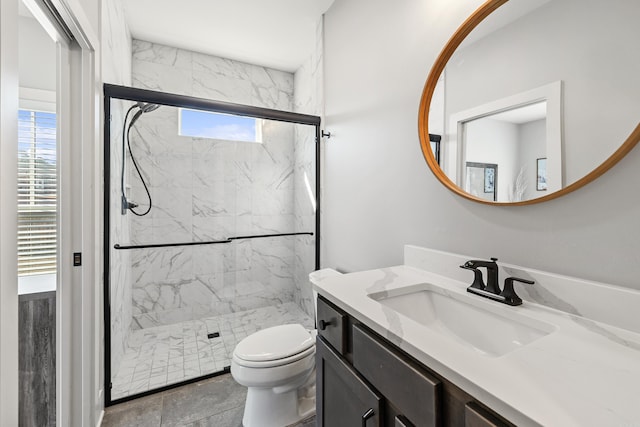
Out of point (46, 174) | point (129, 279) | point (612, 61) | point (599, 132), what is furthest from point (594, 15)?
point (129, 279)

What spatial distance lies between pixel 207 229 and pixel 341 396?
6.80 feet

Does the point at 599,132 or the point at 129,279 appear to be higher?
the point at 599,132

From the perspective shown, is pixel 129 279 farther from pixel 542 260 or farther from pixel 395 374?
pixel 542 260

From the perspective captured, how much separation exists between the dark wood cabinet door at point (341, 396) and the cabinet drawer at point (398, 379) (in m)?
0.04

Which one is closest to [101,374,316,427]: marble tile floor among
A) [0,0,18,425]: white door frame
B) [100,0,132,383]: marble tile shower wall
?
[100,0,132,383]: marble tile shower wall

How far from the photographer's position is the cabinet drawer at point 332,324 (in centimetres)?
90

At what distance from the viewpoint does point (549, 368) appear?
0.53 metres

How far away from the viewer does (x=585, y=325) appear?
2.36ft

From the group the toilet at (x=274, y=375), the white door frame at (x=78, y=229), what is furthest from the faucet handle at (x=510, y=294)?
the white door frame at (x=78, y=229)

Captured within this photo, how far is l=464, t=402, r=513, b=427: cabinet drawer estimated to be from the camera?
1.50 ft

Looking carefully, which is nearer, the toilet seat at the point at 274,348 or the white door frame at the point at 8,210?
the white door frame at the point at 8,210

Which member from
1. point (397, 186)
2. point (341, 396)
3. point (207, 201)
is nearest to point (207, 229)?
point (207, 201)

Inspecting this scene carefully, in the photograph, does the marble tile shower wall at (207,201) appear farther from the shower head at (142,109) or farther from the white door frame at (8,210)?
the white door frame at (8,210)

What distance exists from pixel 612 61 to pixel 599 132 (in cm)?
18
